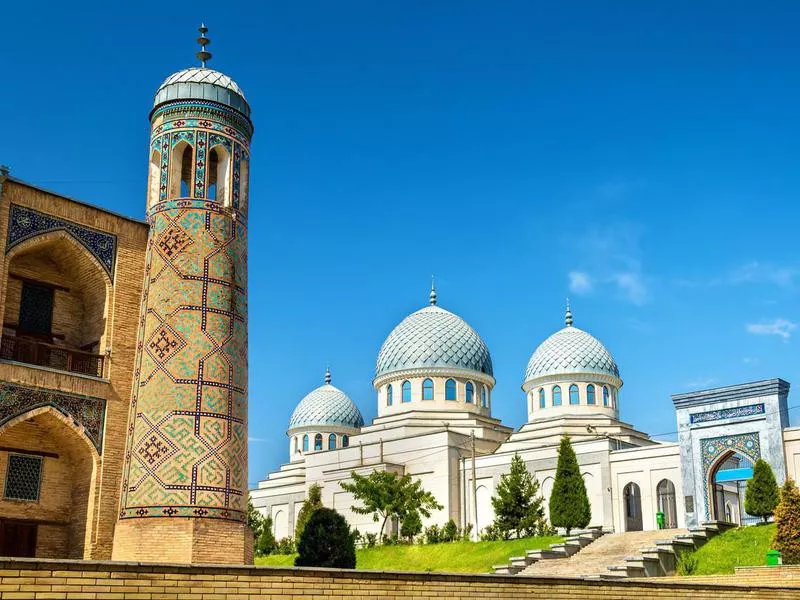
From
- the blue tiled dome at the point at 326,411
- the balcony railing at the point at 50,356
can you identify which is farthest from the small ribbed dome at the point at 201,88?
the blue tiled dome at the point at 326,411

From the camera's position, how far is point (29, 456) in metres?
12.9

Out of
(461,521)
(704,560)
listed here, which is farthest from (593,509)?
(704,560)

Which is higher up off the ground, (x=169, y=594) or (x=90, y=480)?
(x=90, y=480)

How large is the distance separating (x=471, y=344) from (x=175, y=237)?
20819mm

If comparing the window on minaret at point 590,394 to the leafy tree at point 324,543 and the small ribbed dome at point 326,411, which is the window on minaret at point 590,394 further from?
the leafy tree at point 324,543

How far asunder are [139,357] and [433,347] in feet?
65.6

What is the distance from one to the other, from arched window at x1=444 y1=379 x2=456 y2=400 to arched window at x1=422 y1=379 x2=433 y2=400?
19.1 inches

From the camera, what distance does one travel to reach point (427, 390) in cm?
3284

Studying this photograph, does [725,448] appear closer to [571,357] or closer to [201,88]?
[571,357]

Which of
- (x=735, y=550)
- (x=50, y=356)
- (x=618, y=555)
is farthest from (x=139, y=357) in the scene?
(x=735, y=550)

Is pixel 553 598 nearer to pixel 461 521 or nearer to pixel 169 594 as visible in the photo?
pixel 169 594

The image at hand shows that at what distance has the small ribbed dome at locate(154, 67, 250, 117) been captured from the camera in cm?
1443

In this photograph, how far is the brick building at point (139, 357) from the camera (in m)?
12.6

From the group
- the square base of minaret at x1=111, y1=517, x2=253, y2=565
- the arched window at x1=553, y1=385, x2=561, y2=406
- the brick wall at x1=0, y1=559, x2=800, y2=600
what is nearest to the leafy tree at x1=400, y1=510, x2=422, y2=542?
the arched window at x1=553, y1=385, x2=561, y2=406
